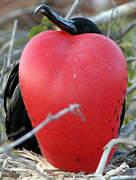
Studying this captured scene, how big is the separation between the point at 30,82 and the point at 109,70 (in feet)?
0.63

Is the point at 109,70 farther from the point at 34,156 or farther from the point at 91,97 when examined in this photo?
the point at 34,156

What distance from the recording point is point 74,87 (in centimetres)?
101

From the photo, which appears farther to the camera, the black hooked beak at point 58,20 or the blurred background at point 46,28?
the blurred background at point 46,28

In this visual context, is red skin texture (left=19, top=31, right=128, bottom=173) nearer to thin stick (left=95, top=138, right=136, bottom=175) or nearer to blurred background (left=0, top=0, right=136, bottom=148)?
thin stick (left=95, top=138, right=136, bottom=175)

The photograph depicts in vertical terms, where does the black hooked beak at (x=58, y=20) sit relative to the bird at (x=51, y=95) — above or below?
above

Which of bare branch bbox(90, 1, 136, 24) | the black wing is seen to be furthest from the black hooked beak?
bare branch bbox(90, 1, 136, 24)

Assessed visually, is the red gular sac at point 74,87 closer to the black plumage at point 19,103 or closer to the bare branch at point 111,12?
the black plumage at point 19,103

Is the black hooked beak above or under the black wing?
above

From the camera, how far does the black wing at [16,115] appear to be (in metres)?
1.32

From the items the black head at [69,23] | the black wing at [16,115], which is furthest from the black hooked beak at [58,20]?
the black wing at [16,115]

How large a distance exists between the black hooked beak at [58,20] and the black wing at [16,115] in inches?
10.6

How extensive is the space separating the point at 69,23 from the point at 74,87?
0.23 metres

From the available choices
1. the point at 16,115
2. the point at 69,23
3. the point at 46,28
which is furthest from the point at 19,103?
the point at 46,28

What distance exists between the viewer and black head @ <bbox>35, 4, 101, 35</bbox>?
109cm
